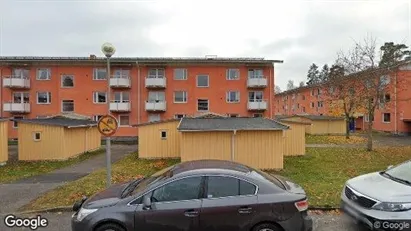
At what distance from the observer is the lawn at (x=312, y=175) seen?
8281mm

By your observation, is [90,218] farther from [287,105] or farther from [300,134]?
[287,105]

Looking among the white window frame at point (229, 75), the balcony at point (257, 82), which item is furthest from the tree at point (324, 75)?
the white window frame at point (229, 75)

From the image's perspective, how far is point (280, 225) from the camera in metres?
4.97

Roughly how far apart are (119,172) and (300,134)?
11824 millimetres

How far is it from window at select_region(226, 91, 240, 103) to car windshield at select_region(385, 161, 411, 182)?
28473mm

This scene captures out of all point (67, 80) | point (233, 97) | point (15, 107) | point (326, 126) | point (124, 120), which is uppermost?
point (67, 80)

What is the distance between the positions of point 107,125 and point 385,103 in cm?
2770

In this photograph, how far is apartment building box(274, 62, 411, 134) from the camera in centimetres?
2869

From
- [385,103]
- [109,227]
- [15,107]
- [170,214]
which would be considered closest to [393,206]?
[170,214]

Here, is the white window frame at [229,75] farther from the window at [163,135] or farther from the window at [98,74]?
the window at [163,135]

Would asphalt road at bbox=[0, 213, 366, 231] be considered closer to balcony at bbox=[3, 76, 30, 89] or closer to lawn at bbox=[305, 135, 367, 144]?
lawn at bbox=[305, 135, 367, 144]

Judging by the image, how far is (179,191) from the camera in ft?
16.9

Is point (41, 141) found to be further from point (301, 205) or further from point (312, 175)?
point (301, 205)

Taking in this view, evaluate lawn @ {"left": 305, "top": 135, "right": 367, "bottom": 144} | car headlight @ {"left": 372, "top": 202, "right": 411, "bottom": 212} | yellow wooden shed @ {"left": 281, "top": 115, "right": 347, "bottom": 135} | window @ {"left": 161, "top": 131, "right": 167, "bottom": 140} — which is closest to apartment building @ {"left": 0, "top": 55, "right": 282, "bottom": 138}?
lawn @ {"left": 305, "top": 135, "right": 367, "bottom": 144}
